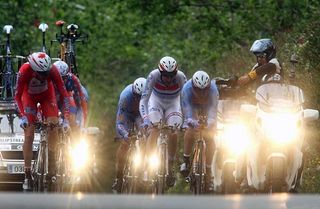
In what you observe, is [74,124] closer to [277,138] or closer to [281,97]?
[281,97]

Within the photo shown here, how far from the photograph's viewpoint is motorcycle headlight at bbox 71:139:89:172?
1823 cm

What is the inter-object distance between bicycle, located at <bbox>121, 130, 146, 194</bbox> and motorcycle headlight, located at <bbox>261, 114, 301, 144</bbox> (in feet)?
10.2

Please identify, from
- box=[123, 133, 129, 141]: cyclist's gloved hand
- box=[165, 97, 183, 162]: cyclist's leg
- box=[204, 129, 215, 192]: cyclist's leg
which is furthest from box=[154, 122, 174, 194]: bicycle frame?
box=[123, 133, 129, 141]: cyclist's gloved hand

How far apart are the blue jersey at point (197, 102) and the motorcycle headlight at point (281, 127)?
5.15 feet

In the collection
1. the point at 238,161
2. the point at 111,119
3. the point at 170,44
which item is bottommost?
the point at 238,161

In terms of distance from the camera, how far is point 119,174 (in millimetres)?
19578

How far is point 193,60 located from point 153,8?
2347mm

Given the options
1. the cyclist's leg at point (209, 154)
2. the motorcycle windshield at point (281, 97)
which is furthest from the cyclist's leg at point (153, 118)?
the motorcycle windshield at point (281, 97)

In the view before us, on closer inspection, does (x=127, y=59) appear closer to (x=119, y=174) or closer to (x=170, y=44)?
(x=170, y=44)

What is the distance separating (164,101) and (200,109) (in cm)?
88

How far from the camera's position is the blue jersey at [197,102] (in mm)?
16359

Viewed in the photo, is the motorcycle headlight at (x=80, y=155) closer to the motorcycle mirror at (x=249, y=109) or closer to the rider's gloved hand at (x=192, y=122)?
the rider's gloved hand at (x=192, y=122)

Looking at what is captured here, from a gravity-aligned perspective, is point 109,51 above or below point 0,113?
above

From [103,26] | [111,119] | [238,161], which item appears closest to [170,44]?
[111,119]
